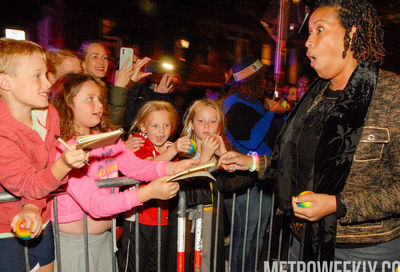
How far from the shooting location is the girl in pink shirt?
2.29m

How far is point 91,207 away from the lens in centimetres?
228

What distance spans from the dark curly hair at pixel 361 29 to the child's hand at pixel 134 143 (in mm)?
2237

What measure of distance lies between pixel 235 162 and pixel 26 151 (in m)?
1.61

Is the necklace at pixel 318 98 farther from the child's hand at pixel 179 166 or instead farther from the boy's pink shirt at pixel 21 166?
the boy's pink shirt at pixel 21 166

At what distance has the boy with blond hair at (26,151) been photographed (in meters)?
1.92

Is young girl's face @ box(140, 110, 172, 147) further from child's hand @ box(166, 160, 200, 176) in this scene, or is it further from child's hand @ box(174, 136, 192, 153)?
child's hand @ box(166, 160, 200, 176)

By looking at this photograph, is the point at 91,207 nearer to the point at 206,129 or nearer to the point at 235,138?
the point at 206,129

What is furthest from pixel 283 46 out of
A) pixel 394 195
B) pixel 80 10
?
pixel 80 10

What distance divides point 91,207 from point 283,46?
6658mm

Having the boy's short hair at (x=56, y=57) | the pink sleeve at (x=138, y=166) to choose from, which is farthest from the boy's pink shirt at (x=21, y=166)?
the boy's short hair at (x=56, y=57)

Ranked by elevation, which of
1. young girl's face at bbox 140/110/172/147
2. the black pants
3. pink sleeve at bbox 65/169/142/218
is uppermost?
young girl's face at bbox 140/110/172/147

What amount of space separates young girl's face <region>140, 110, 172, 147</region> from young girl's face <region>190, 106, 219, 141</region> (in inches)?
13.2

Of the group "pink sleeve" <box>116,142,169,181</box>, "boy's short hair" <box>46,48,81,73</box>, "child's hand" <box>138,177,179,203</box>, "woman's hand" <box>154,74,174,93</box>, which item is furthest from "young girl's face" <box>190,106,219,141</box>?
"boy's short hair" <box>46,48,81,73</box>

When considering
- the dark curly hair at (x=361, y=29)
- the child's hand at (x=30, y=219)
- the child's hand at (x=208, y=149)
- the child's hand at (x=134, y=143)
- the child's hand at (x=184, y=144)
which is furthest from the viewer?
the child's hand at (x=134, y=143)
